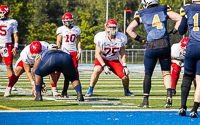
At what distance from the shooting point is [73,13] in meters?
57.6

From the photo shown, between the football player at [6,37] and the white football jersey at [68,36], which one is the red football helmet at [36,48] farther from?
the football player at [6,37]

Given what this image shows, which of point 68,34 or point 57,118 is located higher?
point 68,34

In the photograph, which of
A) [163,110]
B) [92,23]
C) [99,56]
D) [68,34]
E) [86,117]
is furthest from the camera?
[92,23]

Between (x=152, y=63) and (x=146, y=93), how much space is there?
0.47 m

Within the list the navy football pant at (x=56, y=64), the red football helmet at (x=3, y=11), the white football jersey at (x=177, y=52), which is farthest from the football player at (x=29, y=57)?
the white football jersey at (x=177, y=52)

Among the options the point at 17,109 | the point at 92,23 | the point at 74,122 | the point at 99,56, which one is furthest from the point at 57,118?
the point at 92,23

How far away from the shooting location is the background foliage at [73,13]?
3917 cm

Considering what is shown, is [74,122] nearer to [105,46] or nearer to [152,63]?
[152,63]

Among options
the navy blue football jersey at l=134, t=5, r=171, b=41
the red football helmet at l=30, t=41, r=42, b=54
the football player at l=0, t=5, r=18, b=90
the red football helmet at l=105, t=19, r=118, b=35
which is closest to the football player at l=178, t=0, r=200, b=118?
the navy blue football jersey at l=134, t=5, r=171, b=41

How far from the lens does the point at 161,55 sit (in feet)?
19.8

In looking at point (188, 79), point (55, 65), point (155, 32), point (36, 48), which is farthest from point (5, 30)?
point (188, 79)

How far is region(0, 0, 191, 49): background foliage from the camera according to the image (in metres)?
39.2

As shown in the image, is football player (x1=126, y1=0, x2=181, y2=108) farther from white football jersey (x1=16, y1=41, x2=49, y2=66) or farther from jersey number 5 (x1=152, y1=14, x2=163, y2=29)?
white football jersey (x1=16, y1=41, x2=49, y2=66)

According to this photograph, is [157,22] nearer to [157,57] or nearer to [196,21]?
[157,57]
